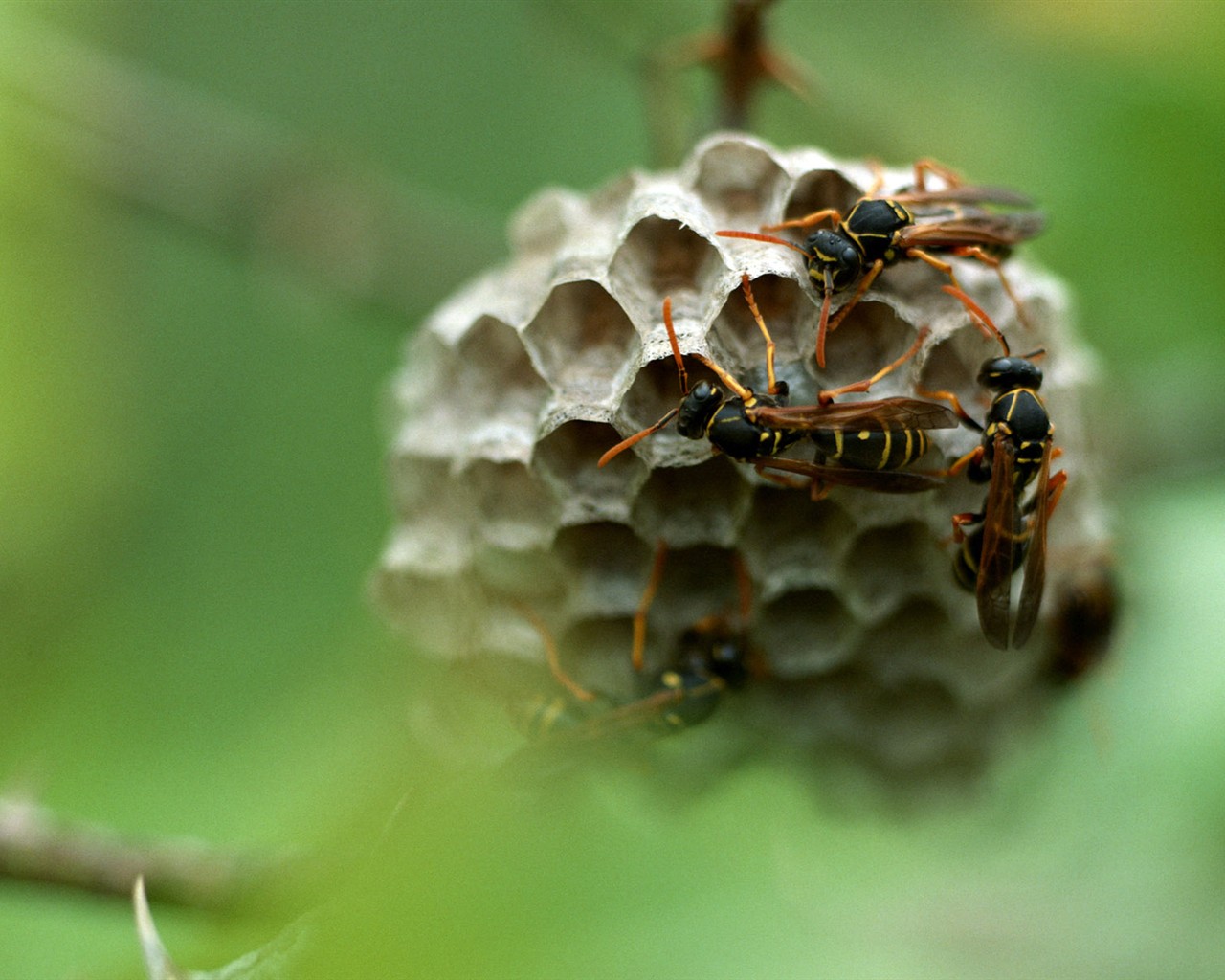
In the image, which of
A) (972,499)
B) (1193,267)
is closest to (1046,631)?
(972,499)

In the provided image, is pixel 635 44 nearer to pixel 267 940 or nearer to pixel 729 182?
pixel 729 182

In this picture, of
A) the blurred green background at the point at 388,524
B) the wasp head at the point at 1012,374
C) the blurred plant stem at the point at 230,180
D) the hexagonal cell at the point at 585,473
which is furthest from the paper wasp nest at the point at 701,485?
the blurred plant stem at the point at 230,180

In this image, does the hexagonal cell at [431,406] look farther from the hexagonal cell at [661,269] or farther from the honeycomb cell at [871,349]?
the honeycomb cell at [871,349]

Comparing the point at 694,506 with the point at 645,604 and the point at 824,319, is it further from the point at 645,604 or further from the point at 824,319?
the point at 824,319

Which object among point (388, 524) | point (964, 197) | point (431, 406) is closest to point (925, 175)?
point (964, 197)

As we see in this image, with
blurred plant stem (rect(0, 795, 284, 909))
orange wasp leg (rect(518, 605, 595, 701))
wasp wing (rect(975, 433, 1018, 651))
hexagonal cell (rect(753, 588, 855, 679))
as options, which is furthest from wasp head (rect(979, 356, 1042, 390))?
blurred plant stem (rect(0, 795, 284, 909))

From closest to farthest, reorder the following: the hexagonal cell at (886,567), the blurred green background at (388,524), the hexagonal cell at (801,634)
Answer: the blurred green background at (388,524)
the hexagonal cell at (886,567)
the hexagonal cell at (801,634)

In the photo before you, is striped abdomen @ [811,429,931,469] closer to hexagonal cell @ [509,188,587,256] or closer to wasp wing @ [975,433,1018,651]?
wasp wing @ [975,433,1018,651]
